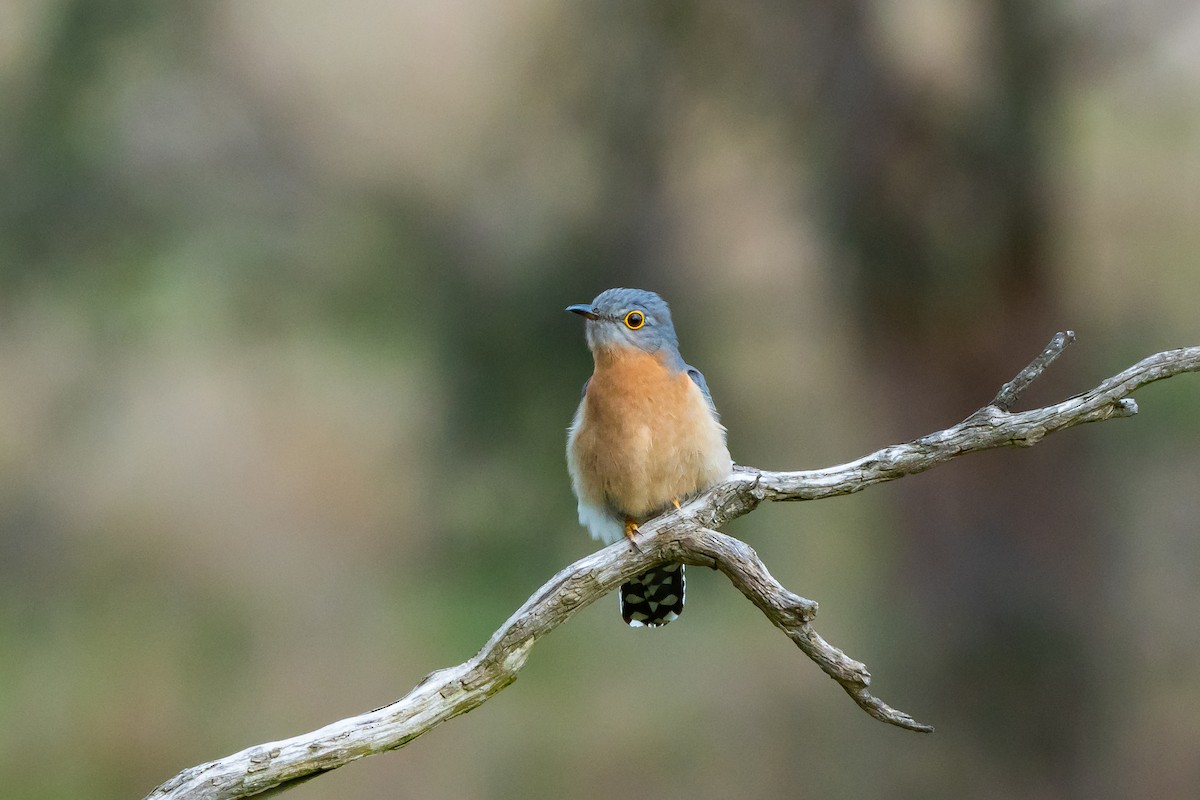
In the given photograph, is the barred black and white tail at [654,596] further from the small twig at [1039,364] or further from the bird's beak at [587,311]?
the small twig at [1039,364]

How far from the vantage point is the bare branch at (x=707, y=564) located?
274 cm

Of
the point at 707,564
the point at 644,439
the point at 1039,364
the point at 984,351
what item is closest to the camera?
the point at 1039,364

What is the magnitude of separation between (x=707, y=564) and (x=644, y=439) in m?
0.51

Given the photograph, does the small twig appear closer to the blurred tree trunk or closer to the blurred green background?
the blurred tree trunk

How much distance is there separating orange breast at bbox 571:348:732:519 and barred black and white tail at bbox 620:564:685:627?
27 cm

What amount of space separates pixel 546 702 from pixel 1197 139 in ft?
17.9

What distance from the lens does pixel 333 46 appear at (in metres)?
7.69

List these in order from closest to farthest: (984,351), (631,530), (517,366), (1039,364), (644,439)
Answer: (1039,364) → (631,530) → (644,439) → (984,351) → (517,366)

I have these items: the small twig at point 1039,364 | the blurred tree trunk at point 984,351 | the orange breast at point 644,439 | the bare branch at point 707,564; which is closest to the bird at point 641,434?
the orange breast at point 644,439

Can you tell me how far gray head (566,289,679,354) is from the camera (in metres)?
3.49

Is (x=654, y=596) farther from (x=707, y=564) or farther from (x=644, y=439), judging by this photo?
(x=707, y=564)

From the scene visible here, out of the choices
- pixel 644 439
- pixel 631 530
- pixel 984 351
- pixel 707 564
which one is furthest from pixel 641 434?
pixel 984 351

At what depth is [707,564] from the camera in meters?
3.02

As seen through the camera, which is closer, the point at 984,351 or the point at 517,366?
the point at 984,351
